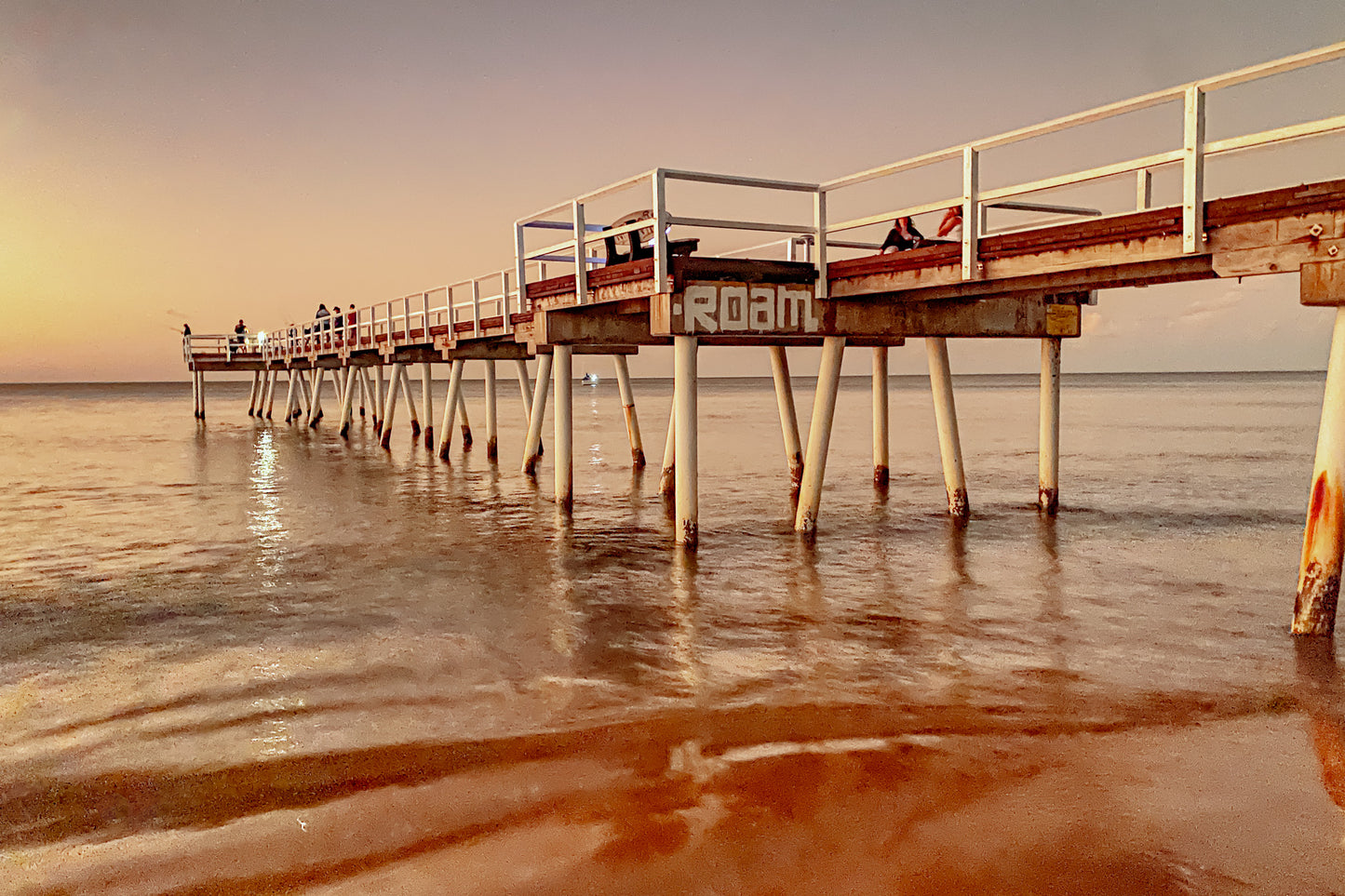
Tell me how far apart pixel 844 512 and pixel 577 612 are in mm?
6153

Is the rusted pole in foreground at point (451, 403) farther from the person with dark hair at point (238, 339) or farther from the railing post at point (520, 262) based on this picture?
the person with dark hair at point (238, 339)

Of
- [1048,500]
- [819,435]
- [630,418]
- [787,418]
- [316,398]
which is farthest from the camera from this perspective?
[316,398]

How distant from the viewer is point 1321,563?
20.1 feet

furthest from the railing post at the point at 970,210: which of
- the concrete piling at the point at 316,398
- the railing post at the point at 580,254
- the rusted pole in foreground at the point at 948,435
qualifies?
the concrete piling at the point at 316,398

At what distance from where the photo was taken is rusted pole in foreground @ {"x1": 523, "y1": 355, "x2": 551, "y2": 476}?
16.1 meters

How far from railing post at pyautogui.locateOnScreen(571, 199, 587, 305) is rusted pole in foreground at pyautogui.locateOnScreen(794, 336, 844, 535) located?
117 inches

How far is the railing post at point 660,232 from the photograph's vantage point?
947 cm

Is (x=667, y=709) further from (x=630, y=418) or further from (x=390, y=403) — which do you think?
(x=390, y=403)

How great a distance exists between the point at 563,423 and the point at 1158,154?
8.20 m

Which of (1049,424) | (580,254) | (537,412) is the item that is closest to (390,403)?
(537,412)

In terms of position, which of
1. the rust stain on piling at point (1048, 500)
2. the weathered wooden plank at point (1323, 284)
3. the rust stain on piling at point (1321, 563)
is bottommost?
the rust stain on piling at point (1048, 500)

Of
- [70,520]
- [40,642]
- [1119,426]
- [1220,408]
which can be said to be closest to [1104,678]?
[40,642]

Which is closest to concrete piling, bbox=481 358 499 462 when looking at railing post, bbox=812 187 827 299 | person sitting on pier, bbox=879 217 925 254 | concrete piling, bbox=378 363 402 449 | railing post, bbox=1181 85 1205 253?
concrete piling, bbox=378 363 402 449

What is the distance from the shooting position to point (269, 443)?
2839cm
